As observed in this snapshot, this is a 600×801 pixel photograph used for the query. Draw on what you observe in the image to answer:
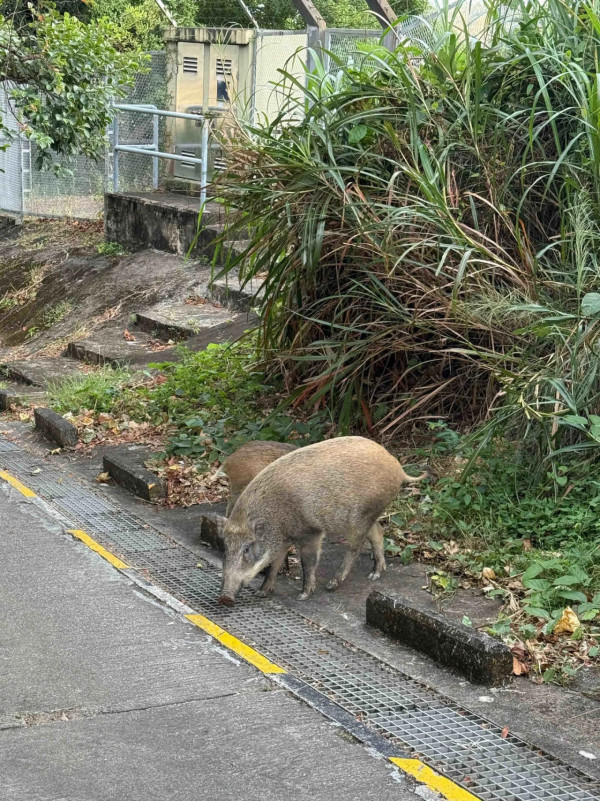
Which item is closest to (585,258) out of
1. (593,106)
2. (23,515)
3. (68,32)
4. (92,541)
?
(593,106)

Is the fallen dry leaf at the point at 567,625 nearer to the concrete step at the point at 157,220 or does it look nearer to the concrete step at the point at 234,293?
the concrete step at the point at 234,293

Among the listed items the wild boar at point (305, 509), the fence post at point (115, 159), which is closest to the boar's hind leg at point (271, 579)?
the wild boar at point (305, 509)

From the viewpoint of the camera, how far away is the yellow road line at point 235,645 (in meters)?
5.62

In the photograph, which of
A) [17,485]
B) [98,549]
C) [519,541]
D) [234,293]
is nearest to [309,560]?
[519,541]

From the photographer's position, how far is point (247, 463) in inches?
291

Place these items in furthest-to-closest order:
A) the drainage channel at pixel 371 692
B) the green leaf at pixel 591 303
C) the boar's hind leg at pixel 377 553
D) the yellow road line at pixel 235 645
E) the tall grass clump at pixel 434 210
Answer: the tall grass clump at pixel 434 210 < the green leaf at pixel 591 303 < the boar's hind leg at pixel 377 553 < the yellow road line at pixel 235 645 < the drainage channel at pixel 371 692

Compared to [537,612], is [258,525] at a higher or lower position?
higher

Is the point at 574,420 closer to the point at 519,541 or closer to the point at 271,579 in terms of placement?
the point at 519,541

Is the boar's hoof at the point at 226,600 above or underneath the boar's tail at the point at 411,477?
underneath

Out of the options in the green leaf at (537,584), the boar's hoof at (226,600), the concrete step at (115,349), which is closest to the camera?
the green leaf at (537,584)

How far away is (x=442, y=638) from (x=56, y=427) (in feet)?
18.3

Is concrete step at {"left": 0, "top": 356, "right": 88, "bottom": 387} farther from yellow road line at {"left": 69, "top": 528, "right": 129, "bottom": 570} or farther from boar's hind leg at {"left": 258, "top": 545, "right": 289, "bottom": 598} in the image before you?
boar's hind leg at {"left": 258, "top": 545, "right": 289, "bottom": 598}

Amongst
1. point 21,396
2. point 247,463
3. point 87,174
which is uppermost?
point 87,174

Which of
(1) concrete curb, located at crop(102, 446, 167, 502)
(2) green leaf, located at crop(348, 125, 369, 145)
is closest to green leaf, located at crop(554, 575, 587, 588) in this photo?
(1) concrete curb, located at crop(102, 446, 167, 502)
